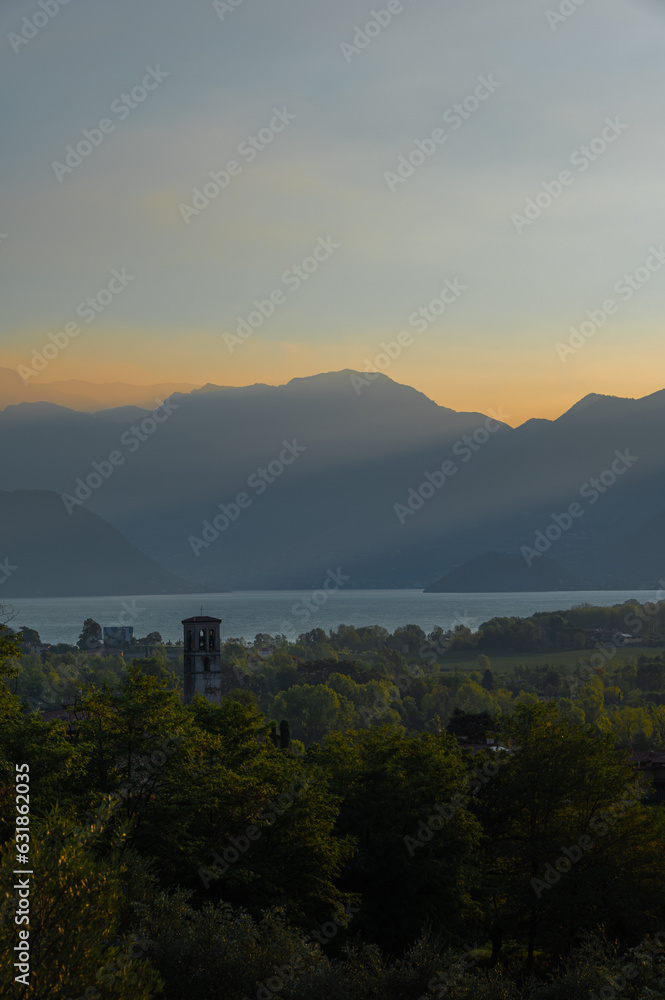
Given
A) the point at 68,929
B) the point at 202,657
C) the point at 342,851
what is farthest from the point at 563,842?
the point at 202,657

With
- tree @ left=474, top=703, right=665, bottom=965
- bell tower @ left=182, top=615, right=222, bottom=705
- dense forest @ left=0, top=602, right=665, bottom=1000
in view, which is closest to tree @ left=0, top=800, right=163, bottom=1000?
dense forest @ left=0, top=602, right=665, bottom=1000

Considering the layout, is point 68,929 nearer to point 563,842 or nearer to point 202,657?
point 563,842

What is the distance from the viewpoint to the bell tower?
79.7 meters

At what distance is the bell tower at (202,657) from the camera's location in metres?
79.7

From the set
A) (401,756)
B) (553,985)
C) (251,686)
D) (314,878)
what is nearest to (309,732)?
(251,686)

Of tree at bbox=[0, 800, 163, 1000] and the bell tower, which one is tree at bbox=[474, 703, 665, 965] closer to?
tree at bbox=[0, 800, 163, 1000]

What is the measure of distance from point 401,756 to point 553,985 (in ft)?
63.8

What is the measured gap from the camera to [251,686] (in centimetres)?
16488

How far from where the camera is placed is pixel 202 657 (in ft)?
266

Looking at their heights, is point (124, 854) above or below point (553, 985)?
above

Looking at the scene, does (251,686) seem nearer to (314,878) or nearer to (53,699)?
(53,699)

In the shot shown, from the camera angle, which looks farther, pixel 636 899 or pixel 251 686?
pixel 251 686

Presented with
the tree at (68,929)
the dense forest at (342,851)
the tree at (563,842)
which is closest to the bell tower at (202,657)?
the dense forest at (342,851)

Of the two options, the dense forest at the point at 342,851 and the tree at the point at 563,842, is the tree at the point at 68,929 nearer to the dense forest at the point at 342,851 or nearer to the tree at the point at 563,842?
the dense forest at the point at 342,851
